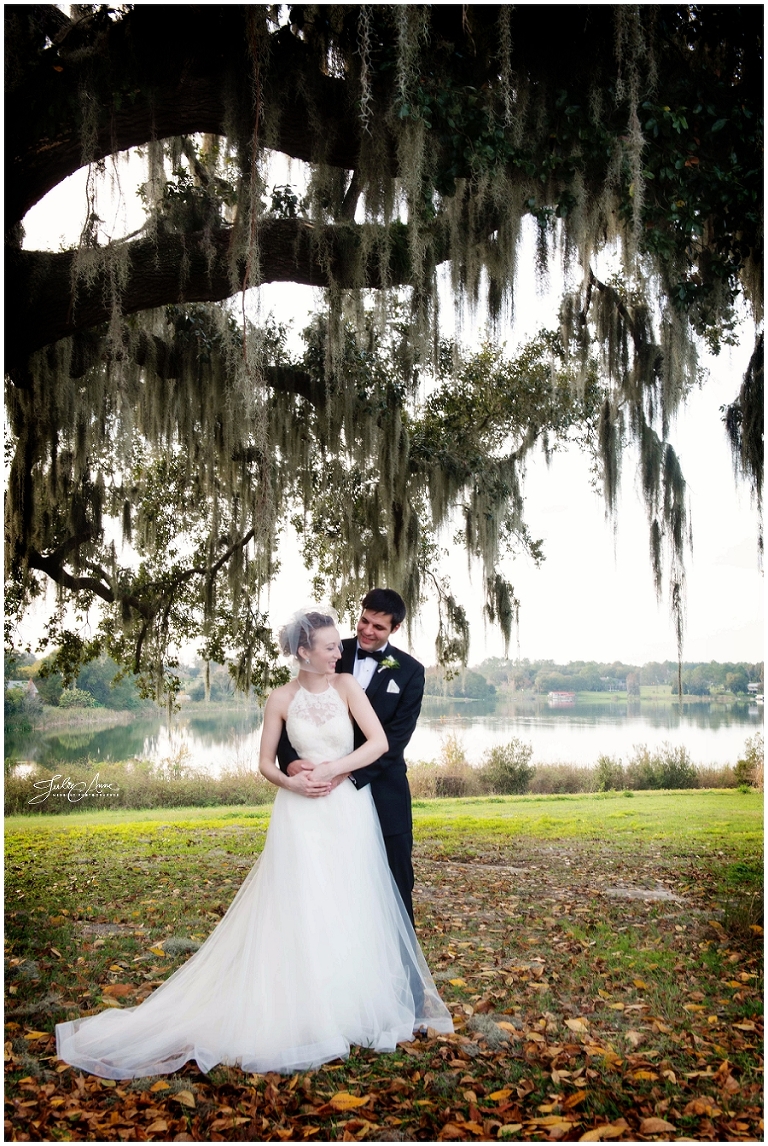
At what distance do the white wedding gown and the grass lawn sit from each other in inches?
3.4

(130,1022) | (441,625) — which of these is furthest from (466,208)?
(130,1022)

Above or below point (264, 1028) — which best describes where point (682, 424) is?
above

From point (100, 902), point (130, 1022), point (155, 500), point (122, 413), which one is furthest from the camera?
point (155, 500)

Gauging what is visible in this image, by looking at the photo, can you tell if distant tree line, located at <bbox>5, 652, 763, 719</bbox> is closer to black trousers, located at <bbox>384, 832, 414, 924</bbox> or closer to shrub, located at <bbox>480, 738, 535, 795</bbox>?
shrub, located at <bbox>480, 738, 535, 795</bbox>

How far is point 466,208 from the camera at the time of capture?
455 centimetres

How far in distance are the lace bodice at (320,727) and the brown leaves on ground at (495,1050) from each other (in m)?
1.02

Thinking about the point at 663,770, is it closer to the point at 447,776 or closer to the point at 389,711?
the point at 447,776

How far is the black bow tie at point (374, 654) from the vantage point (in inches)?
133

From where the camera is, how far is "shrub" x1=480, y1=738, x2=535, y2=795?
1027cm

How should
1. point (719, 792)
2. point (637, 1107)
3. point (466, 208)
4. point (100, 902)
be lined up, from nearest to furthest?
point (637, 1107) → point (466, 208) → point (100, 902) → point (719, 792)

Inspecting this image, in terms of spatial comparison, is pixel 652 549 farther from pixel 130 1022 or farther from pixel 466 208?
pixel 130 1022

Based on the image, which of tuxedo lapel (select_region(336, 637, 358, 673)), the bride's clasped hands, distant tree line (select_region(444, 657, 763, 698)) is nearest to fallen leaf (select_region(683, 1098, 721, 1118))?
the bride's clasped hands

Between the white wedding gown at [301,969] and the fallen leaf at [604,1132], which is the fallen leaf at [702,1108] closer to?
the fallen leaf at [604,1132]

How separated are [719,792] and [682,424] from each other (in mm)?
5707
